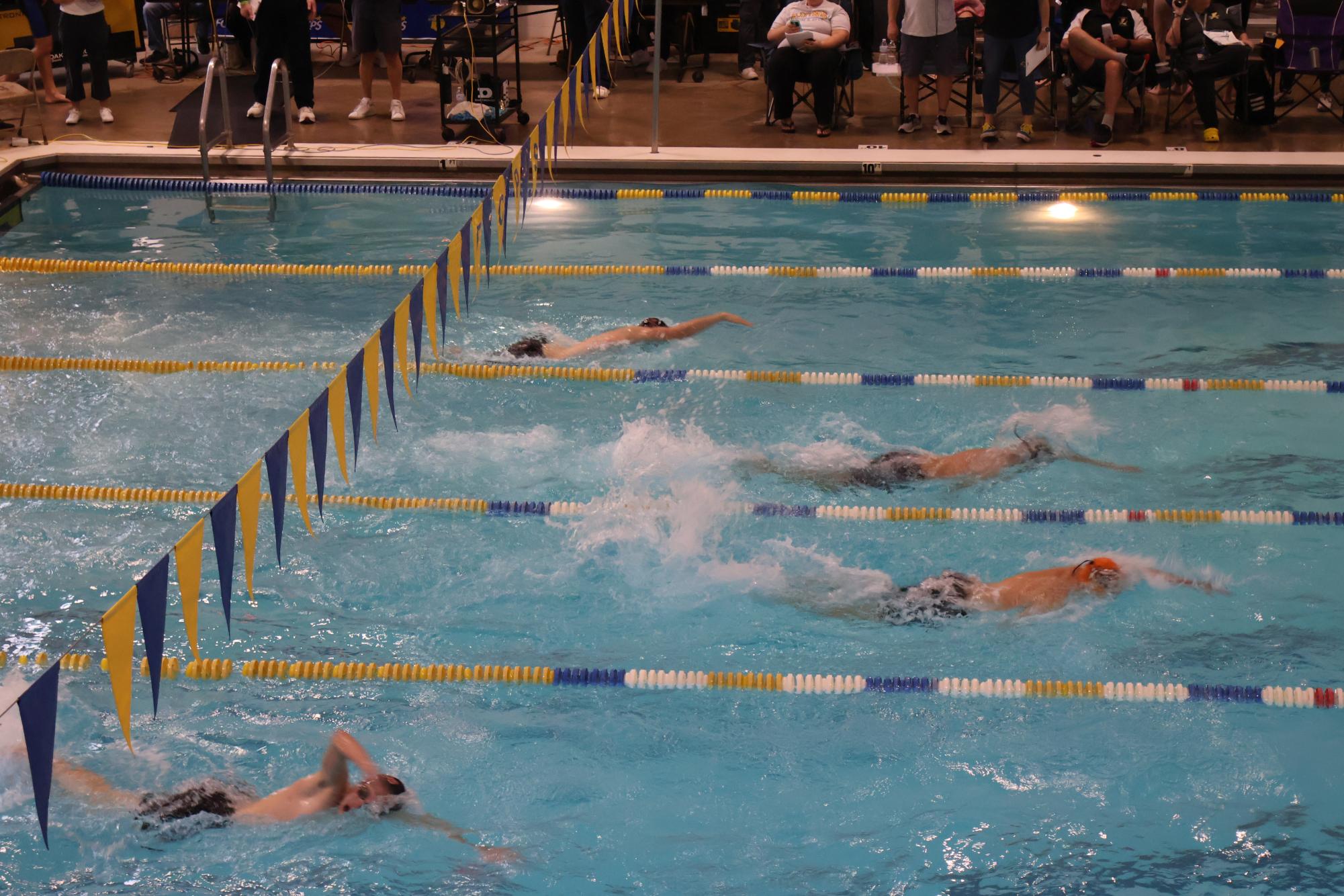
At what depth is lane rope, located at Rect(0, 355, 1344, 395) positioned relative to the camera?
6.62 m

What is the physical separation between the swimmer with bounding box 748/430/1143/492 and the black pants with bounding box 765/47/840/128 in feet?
15.1

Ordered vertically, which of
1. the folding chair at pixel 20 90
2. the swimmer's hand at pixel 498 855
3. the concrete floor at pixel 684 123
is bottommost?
the swimmer's hand at pixel 498 855

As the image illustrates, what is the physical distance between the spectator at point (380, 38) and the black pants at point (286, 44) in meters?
0.40

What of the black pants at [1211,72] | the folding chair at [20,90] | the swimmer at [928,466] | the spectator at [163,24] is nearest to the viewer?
the swimmer at [928,466]

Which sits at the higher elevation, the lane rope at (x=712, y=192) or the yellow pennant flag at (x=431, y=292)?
the yellow pennant flag at (x=431, y=292)

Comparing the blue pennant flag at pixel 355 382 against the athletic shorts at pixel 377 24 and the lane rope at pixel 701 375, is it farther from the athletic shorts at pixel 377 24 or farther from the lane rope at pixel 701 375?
the athletic shorts at pixel 377 24

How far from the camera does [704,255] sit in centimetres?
844

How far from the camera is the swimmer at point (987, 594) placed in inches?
191

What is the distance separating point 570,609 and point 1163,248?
17.0 ft

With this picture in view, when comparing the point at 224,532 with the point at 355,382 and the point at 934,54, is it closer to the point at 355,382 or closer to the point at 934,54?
the point at 355,382

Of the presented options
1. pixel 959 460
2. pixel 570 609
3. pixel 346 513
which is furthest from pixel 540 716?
pixel 959 460

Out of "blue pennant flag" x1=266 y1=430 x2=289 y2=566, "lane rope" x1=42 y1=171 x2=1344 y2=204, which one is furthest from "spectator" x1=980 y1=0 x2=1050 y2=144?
"blue pennant flag" x1=266 y1=430 x2=289 y2=566

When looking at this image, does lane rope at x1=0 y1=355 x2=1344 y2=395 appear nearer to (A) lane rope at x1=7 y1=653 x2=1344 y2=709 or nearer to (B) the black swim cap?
(B) the black swim cap

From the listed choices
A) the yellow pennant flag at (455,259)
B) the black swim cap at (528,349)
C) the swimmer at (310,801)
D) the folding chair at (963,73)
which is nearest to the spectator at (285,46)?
the black swim cap at (528,349)
